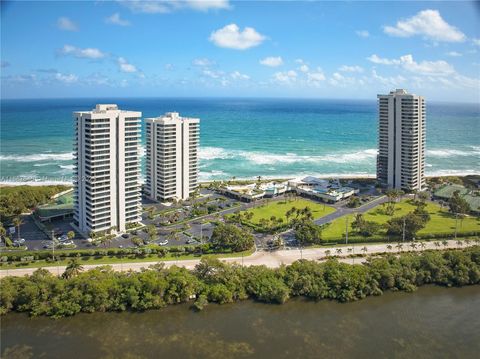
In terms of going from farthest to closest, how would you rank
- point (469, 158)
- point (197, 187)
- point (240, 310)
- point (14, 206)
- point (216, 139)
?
point (216, 139), point (469, 158), point (197, 187), point (14, 206), point (240, 310)

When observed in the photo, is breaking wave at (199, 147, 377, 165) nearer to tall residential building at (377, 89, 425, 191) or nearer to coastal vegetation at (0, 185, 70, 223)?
tall residential building at (377, 89, 425, 191)

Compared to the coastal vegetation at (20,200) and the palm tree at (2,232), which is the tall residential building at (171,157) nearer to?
the coastal vegetation at (20,200)

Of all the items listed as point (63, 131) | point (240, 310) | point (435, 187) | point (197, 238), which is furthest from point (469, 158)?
point (63, 131)

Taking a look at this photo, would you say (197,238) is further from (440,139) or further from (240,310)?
(440,139)

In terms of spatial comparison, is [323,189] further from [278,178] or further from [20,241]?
[20,241]

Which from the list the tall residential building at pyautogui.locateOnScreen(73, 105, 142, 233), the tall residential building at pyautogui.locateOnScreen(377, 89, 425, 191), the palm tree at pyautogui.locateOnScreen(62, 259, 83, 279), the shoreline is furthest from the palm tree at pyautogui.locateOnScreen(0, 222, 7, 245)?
the tall residential building at pyautogui.locateOnScreen(377, 89, 425, 191)

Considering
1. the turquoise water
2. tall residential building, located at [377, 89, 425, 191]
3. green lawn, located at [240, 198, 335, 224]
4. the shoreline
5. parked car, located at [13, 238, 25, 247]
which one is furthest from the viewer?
the turquoise water

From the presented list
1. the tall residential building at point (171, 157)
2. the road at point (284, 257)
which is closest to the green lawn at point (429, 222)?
the road at point (284, 257)
